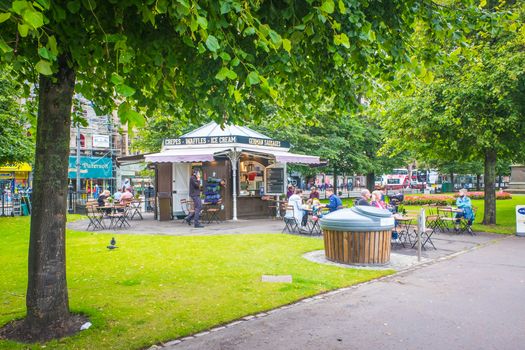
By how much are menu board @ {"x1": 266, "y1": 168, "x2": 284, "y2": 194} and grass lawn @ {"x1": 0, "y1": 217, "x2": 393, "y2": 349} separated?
313 inches

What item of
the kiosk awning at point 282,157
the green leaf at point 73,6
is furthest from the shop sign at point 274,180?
the green leaf at point 73,6

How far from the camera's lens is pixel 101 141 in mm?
42125

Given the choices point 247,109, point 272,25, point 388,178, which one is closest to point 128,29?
point 272,25

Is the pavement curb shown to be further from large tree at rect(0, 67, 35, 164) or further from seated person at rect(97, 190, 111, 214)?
large tree at rect(0, 67, 35, 164)

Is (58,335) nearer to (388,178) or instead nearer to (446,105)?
(446,105)

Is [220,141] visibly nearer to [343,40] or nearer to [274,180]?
[274,180]

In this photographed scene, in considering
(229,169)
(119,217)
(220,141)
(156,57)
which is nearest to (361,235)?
(156,57)

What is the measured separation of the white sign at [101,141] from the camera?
41.8 metres

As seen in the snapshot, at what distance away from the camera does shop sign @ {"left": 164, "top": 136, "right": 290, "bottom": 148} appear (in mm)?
17992

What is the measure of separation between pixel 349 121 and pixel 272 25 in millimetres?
26663

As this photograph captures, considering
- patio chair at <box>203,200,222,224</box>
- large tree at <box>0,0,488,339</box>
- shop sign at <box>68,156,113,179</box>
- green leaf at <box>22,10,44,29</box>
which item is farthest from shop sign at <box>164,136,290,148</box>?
shop sign at <box>68,156,113,179</box>

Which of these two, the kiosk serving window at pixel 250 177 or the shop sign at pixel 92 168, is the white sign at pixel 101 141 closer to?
the shop sign at pixel 92 168

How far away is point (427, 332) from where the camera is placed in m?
5.25

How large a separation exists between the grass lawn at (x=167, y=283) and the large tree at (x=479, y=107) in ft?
21.8
